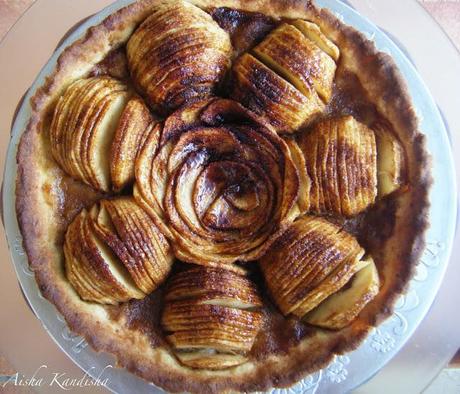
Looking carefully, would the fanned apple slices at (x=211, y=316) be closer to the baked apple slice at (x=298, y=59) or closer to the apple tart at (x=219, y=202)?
the apple tart at (x=219, y=202)

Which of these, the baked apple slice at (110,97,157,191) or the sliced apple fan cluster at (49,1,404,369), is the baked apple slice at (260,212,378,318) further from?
the baked apple slice at (110,97,157,191)

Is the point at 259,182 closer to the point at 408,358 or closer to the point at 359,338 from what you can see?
the point at 359,338

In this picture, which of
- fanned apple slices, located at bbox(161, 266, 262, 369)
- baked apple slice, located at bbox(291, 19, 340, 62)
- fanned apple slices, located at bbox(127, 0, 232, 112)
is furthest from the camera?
baked apple slice, located at bbox(291, 19, 340, 62)

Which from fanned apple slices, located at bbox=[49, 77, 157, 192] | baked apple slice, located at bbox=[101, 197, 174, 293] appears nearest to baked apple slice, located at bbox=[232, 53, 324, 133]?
fanned apple slices, located at bbox=[49, 77, 157, 192]

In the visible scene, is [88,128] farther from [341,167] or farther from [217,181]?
[341,167]

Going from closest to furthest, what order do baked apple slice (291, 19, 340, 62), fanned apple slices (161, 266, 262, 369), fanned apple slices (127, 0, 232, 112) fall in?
fanned apple slices (161, 266, 262, 369) → fanned apple slices (127, 0, 232, 112) → baked apple slice (291, 19, 340, 62)

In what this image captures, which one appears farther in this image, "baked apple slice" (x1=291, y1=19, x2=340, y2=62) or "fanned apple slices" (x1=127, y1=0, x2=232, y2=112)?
"baked apple slice" (x1=291, y1=19, x2=340, y2=62)

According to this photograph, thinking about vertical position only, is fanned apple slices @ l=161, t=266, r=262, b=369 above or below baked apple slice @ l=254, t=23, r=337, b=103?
below
